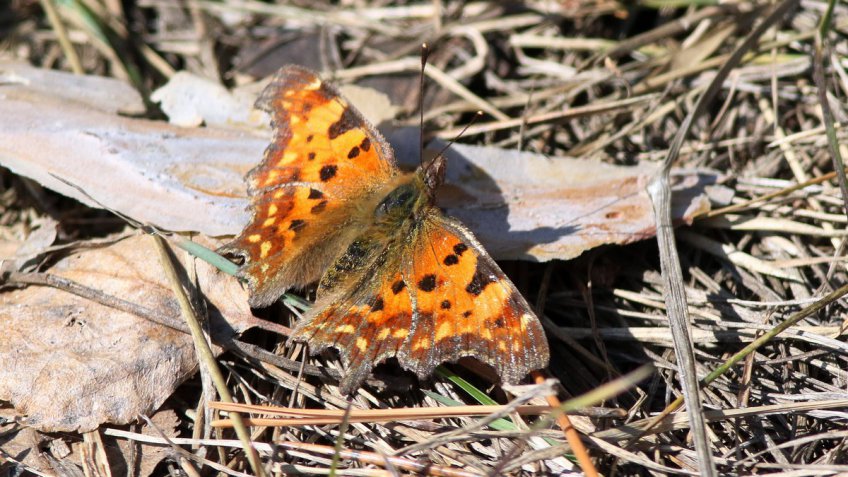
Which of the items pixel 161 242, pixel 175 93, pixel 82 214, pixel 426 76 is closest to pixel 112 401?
pixel 161 242

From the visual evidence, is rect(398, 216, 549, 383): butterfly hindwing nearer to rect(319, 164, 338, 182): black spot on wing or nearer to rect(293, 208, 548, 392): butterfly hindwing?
rect(293, 208, 548, 392): butterfly hindwing

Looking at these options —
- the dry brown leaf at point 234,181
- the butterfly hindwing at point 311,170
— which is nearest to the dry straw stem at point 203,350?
the dry brown leaf at point 234,181

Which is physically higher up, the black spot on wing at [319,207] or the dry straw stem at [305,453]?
the black spot on wing at [319,207]

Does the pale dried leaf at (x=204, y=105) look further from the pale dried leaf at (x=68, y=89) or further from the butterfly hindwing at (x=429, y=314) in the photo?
the butterfly hindwing at (x=429, y=314)

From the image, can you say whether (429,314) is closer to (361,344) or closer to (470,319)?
(470,319)

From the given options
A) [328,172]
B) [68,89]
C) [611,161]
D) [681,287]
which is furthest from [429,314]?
[68,89]

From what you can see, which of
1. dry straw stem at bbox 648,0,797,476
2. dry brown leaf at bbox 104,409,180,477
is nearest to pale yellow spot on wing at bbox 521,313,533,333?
dry straw stem at bbox 648,0,797,476

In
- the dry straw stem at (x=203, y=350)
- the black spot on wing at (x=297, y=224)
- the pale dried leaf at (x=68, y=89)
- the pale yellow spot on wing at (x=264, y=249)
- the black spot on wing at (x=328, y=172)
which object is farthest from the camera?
the pale dried leaf at (x=68, y=89)
